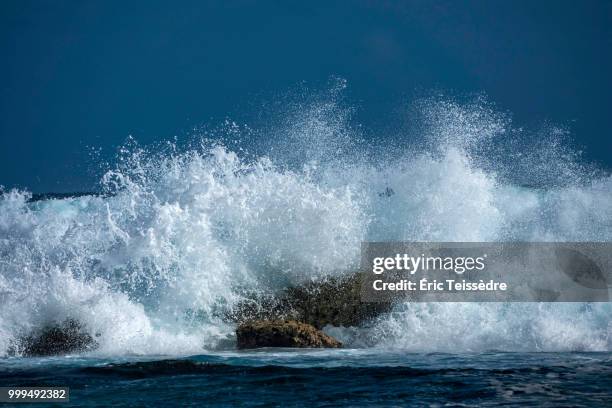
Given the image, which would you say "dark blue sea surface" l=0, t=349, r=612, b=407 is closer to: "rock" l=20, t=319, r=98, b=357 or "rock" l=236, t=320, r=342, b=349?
"rock" l=236, t=320, r=342, b=349

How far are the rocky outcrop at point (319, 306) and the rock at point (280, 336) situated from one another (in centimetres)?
101

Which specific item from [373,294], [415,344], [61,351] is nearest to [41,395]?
[61,351]

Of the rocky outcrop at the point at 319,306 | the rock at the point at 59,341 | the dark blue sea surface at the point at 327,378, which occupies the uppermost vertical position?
the rocky outcrop at the point at 319,306

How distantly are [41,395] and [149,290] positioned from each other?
13.9 feet

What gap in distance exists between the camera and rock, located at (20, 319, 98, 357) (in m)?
9.35

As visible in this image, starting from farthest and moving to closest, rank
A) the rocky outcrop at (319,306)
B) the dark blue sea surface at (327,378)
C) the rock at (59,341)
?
1. the rocky outcrop at (319,306)
2. the rock at (59,341)
3. the dark blue sea surface at (327,378)

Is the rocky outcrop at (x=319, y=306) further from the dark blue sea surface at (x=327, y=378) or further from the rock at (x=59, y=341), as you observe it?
the rock at (x=59, y=341)

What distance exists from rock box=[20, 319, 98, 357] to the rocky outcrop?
211cm

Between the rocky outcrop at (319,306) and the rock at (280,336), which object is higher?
the rocky outcrop at (319,306)

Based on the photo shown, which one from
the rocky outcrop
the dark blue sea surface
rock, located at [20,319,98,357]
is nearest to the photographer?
the dark blue sea surface

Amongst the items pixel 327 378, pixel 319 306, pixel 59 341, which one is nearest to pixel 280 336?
pixel 319 306

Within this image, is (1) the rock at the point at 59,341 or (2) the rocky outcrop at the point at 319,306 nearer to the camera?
(1) the rock at the point at 59,341

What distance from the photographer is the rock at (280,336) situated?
9375 millimetres

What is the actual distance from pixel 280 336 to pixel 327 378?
8.02 ft
